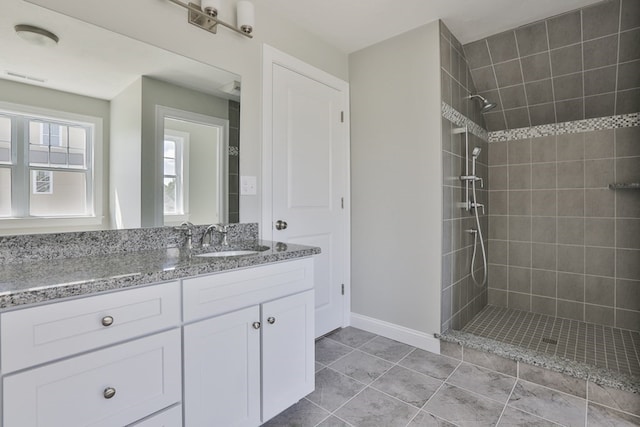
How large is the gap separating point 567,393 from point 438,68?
2.14 metres

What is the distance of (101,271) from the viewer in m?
1.06

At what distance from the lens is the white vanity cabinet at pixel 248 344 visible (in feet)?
3.91

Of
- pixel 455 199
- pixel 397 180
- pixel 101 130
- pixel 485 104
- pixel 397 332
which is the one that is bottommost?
pixel 397 332

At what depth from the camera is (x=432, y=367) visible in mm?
2105

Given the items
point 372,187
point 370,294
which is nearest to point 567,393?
point 370,294

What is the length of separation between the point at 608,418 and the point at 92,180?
106 inches

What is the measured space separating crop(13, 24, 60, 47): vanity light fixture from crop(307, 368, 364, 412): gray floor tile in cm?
204

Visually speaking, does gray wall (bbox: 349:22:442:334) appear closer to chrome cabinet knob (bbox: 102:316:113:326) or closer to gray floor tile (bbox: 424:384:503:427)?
gray floor tile (bbox: 424:384:503:427)

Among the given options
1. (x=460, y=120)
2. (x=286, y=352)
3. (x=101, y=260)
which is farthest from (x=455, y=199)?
(x=101, y=260)

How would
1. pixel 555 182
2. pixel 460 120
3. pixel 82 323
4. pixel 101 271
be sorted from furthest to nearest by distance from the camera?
pixel 555 182 < pixel 460 120 < pixel 101 271 < pixel 82 323

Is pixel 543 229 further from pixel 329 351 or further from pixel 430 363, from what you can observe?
pixel 329 351

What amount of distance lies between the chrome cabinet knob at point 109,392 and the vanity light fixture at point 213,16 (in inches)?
63.6

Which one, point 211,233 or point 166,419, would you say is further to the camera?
point 211,233

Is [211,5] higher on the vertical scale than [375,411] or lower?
higher
